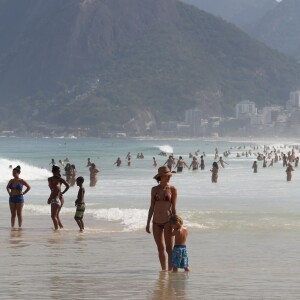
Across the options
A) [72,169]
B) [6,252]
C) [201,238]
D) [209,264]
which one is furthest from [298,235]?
[72,169]

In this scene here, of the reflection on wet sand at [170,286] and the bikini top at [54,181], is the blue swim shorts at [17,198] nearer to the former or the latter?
the bikini top at [54,181]

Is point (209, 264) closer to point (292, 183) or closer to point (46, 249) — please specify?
point (46, 249)

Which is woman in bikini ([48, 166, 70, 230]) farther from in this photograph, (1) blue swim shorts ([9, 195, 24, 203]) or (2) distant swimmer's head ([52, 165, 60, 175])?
(1) blue swim shorts ([9, 195, 24, 203])

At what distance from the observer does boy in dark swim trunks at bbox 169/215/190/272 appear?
14.7m

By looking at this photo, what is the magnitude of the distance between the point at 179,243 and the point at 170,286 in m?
0.91

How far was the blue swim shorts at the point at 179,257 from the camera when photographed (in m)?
15.0

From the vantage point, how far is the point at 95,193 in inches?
1577

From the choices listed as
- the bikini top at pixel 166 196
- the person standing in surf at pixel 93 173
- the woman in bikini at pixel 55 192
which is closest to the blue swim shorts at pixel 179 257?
the bikini top at pixel 166 196

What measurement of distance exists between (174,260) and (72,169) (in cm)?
3058

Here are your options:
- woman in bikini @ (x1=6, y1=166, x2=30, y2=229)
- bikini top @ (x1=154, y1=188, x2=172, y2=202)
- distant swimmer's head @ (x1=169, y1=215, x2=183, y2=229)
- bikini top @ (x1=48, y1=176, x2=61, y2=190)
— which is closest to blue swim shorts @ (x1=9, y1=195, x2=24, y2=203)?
woman in bikini @ (x1=6, y1=166, x2=30, y2=229)

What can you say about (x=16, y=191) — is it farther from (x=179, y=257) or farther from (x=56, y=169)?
(x=179, y=257)

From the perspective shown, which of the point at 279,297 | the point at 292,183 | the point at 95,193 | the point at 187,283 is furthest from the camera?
the point at 292,183

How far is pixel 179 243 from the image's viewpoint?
14875 mm

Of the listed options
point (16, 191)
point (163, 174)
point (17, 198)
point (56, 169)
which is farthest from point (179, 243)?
point (17, 198)
